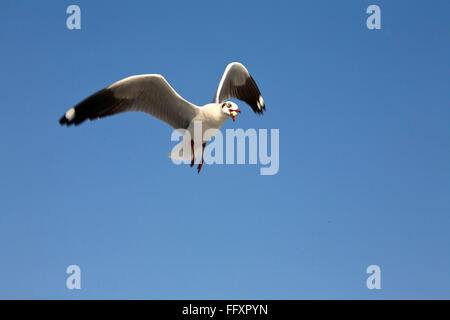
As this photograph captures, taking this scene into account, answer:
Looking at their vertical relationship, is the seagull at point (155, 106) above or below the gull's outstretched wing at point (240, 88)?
below

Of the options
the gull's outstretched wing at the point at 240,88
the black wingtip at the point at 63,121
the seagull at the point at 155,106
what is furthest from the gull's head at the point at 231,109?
the black wingtip at the point at 63,121

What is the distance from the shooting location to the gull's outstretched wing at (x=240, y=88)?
4998 millimetres

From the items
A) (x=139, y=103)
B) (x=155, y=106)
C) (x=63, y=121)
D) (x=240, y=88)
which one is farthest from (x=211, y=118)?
(x=63, y=121)

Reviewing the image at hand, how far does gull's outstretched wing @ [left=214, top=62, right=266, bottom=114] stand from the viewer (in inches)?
197

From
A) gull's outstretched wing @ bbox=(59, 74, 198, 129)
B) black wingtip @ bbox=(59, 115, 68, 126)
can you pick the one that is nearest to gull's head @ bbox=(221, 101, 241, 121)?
gull's outstretched wing @ bbox=(59, 74, 198, 129)

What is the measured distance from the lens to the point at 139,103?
442 cm

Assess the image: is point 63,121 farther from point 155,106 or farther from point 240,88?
point 240,88

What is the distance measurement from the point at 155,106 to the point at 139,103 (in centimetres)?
17

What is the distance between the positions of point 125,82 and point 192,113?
2.44 ft

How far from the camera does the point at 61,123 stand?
4.09 m

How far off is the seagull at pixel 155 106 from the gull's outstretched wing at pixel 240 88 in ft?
0.91

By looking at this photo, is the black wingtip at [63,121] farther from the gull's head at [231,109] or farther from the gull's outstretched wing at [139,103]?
the gull's head at [231,109]
